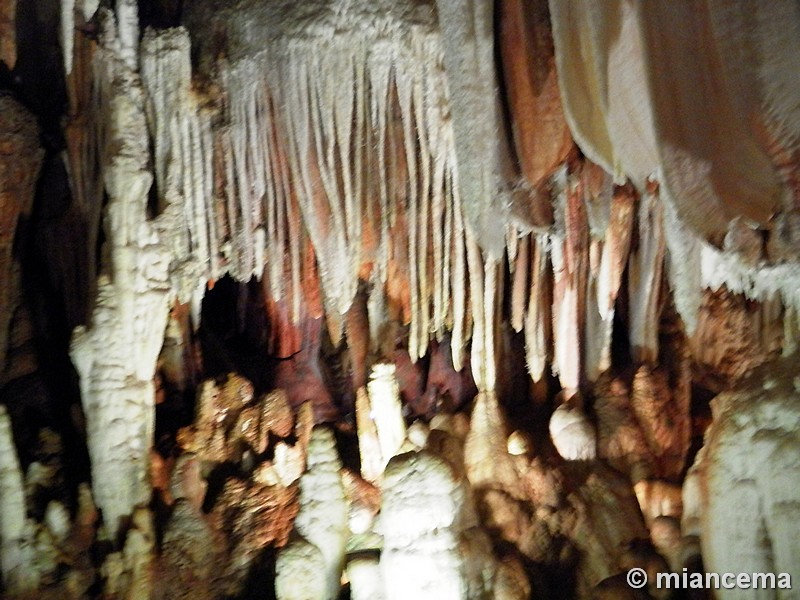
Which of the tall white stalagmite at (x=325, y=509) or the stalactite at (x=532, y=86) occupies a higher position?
the stalactite at (x=532, y=86)

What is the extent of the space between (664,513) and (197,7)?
4.34 meters

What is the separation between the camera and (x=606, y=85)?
103 inches

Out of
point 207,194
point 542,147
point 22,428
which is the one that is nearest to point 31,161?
point 207,194

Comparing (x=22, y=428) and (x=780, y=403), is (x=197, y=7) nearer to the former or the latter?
(x=22, y=428)

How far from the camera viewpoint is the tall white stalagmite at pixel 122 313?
185 inches

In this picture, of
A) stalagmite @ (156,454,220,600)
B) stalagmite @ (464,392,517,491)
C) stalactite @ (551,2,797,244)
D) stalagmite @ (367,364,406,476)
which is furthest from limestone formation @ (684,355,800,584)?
stalagmite @ (156,454,220,600)

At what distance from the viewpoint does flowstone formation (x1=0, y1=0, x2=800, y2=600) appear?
13.7 ft

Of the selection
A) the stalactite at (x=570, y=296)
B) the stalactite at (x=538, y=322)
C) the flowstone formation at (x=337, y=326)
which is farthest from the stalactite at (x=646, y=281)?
the stalactite at (x=538, y=322)
